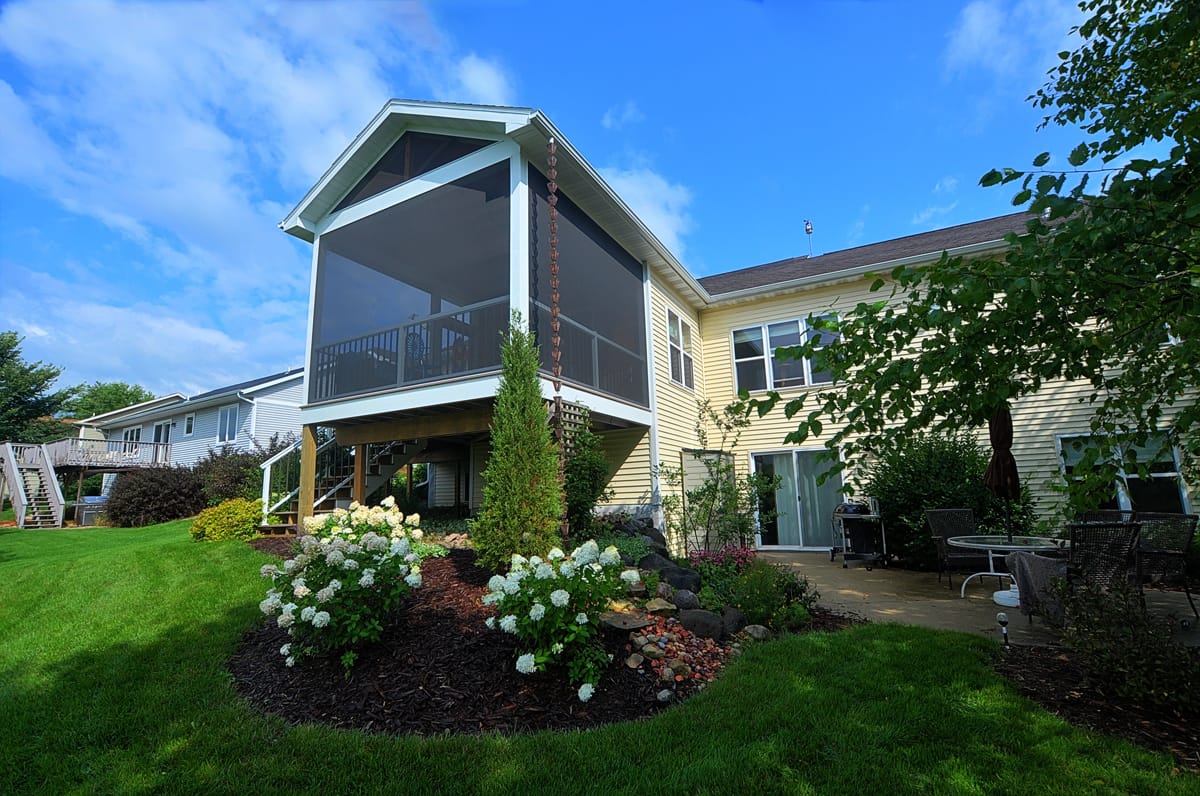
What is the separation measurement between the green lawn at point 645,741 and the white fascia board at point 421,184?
677cm

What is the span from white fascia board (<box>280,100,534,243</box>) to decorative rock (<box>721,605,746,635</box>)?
21.1ft

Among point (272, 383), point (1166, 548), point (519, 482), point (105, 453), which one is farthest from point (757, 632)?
point (105, 453)

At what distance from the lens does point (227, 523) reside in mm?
9609

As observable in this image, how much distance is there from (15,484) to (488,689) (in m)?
23.4

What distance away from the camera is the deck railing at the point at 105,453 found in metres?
19.7

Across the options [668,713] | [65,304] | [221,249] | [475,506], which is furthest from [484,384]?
[65,304]

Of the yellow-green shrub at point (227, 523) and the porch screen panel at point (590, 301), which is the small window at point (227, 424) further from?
the porch screen panel at point (590, 301)

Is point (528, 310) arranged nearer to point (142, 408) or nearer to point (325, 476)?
point (325, 476)

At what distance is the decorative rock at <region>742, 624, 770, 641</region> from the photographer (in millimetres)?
4637

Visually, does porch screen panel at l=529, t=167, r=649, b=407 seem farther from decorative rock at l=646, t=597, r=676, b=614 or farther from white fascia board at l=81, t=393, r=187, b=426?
white fascia board at l=81, t=393, r=187, b=426

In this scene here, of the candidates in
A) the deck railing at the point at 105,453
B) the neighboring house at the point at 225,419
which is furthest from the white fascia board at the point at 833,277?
the deck railing at the point at 105,453

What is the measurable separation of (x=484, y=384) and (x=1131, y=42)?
7448mm

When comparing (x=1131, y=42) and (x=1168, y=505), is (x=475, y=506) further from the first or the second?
(x=1168, y=505)

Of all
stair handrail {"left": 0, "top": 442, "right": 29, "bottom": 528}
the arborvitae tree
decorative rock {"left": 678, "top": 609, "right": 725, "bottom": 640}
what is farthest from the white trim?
stair handrail {"left": 0, "top": 442, "right": 29, "bottom": 528}
